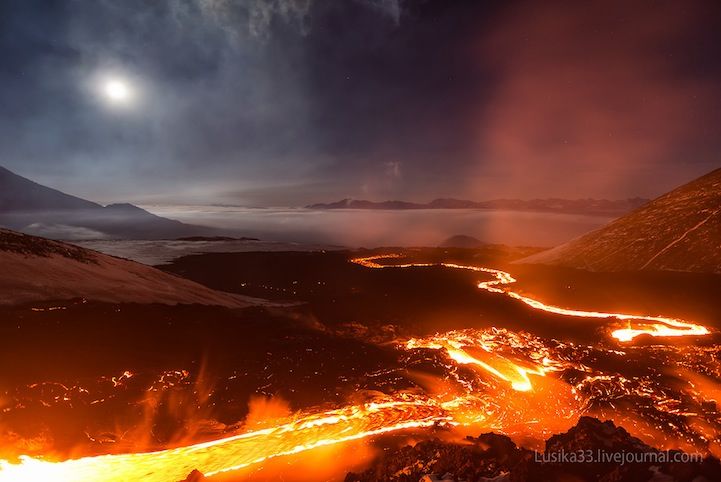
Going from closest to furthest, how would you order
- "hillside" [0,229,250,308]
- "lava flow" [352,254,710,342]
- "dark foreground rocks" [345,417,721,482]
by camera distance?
"dark foreground rocks" [345,417,721,482]
"hillside" [0,229,250,308]
"lava flow" [352,254,710,342]

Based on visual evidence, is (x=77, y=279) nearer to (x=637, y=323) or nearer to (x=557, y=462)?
(x=557, y=462)

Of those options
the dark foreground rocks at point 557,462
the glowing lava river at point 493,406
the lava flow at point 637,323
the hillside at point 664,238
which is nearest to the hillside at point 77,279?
the glowing lava river at point 493,406

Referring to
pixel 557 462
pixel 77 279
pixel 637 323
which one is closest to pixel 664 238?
pixel 637 323

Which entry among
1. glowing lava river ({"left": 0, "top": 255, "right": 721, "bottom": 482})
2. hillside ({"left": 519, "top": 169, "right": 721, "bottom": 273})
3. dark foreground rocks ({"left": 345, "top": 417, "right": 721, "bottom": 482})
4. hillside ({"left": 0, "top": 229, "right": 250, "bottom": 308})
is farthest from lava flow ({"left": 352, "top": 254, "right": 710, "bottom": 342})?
hillside ({"left": 0, "top": 229, "right": 250, "bottom": 308})

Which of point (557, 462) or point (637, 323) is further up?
point (557, 462)

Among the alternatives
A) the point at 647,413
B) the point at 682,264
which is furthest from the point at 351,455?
the point at 682,264

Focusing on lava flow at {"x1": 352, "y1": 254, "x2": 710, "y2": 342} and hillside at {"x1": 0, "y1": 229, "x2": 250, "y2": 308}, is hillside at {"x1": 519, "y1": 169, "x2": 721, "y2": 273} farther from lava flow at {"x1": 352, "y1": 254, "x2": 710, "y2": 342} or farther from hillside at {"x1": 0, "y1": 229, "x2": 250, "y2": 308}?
hillside at {"x1": 0, "y1": 229, "x2": 250, "y2": 308}
